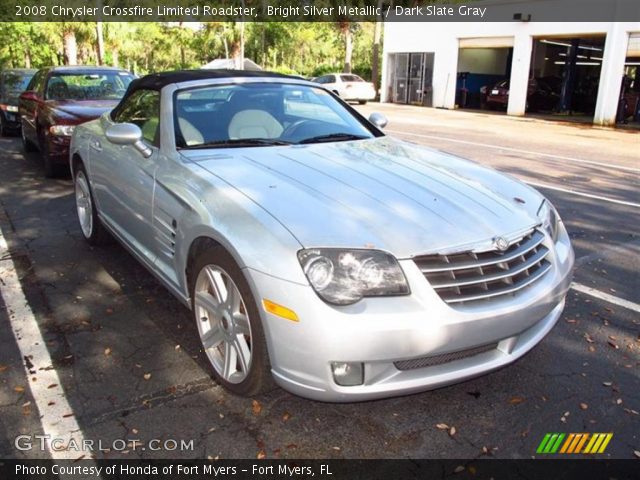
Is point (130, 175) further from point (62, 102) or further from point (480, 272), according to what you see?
point (62, 102)

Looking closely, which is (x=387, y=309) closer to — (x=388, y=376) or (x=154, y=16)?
(x=388, y=376)

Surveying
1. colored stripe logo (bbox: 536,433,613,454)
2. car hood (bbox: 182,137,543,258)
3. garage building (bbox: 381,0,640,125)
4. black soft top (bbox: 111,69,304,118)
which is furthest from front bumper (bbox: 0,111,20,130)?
garage building (bbox: 381,0,640,125)

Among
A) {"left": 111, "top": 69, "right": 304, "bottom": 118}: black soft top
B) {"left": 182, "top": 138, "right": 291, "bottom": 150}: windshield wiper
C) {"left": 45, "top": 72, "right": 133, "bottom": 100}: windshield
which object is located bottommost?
Answer: {"left": 182, "top": 138, "right": 291, "bottom": 150}: windshield wiper

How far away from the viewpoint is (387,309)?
7.73ft

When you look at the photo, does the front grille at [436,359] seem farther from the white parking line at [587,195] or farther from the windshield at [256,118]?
the white parking line at [587,195]

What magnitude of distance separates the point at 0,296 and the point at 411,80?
26.5 metres

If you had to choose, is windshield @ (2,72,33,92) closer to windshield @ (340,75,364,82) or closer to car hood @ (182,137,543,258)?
car hood @ (182,137,543,258)

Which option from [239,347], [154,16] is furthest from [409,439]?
[154,16]

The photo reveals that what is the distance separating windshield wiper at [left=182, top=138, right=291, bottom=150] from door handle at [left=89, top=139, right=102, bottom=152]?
1429mm

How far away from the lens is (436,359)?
2475 millimetres

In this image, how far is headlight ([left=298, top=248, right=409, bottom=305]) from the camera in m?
2.37

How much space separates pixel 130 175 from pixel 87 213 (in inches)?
64.1

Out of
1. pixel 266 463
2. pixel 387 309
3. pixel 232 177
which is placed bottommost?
pixel 266 463

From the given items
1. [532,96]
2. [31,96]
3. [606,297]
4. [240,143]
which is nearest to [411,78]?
[532,96]
